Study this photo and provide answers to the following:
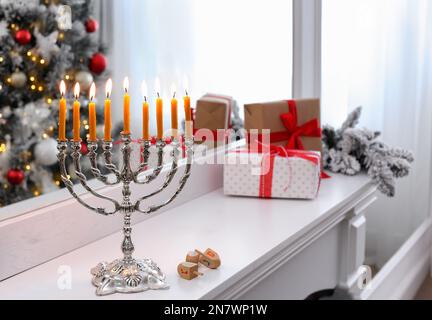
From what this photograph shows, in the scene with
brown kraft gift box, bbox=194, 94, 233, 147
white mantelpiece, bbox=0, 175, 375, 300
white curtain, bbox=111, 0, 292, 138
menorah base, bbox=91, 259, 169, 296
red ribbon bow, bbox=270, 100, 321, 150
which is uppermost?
white curtain, bbox=111, 0, 292, 138

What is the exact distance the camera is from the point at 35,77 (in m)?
1.27

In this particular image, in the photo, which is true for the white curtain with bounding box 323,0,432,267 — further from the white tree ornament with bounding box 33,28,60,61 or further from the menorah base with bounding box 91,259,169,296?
the menorah base with bounding box 91,259,169,296

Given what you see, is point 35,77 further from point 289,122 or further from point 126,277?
point 289,122

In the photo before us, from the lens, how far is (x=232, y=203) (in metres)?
1.67

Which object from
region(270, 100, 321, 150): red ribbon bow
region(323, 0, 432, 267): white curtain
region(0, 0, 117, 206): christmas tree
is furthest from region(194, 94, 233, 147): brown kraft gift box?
region(323, 0, 432, 267): white curtain

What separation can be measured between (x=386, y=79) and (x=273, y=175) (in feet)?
3.83

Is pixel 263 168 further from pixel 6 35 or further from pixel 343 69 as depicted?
pixel 343 69

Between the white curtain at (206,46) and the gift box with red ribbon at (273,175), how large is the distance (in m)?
0.24

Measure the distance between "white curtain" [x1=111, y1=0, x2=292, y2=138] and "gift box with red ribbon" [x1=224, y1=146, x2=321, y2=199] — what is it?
24 centimetres

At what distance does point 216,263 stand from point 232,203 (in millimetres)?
506

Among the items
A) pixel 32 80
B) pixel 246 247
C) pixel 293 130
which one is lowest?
pixel 246 247

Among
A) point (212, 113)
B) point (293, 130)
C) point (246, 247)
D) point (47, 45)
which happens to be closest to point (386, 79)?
point (293, 130)

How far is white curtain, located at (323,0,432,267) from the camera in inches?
101

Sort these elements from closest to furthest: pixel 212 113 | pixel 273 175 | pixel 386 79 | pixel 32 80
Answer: pixel 32 80, pixel 273 175, pixel 212 113, pixel 386 79
